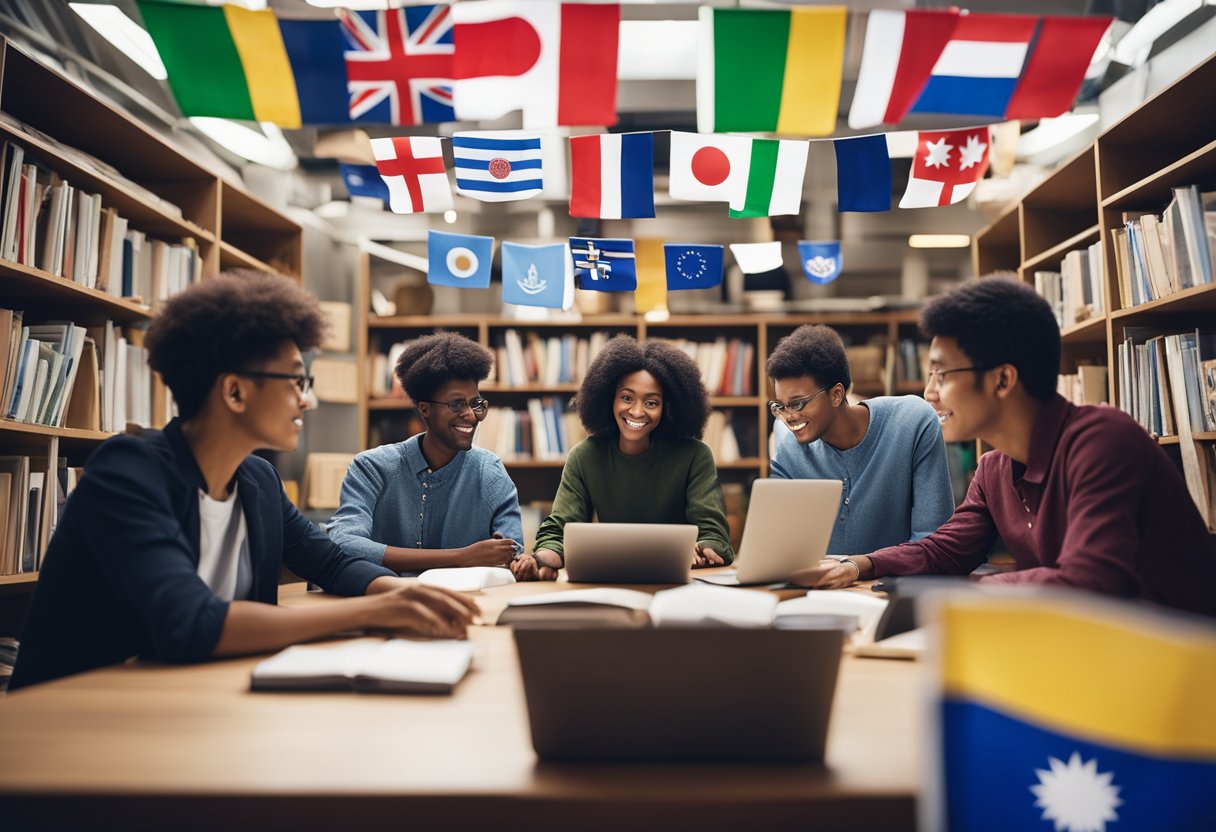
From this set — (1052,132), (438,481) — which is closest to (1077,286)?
(1052,132)

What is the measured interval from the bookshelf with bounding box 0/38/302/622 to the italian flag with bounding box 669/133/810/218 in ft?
6.18

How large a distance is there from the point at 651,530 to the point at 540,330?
329 centimetres

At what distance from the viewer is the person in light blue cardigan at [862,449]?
2.45 metres

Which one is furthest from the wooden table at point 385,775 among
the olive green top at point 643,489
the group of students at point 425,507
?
the olive green top at point 643,489

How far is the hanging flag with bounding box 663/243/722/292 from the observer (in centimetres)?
354

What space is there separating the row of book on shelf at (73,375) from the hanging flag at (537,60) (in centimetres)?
139

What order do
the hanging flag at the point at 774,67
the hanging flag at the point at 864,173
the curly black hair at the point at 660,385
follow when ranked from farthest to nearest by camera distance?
the hanging flag at the point at 864,173 < the curly black hair at the point at 660,385 < the hanging flag at the point at 774,67

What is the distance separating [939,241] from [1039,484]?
392 cm

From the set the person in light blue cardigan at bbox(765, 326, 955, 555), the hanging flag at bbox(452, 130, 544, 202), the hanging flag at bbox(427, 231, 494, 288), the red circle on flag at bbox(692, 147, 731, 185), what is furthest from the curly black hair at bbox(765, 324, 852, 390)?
the hanging flag at bbox(427, 231, 494, 288)

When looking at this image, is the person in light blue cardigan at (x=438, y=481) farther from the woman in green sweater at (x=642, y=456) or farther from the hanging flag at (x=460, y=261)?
the hanging flag at (x=460, y=261)

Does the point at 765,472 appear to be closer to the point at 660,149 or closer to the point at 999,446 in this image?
the point at 660,149

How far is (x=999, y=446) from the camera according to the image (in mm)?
1667

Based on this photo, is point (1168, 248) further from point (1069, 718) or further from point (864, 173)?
point (1069, 718)

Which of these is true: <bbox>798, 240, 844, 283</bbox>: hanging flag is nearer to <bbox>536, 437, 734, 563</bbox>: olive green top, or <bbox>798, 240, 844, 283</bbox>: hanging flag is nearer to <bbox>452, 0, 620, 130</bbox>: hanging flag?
<bbox>536, 437, 734, 563</bbox>: olive green top
